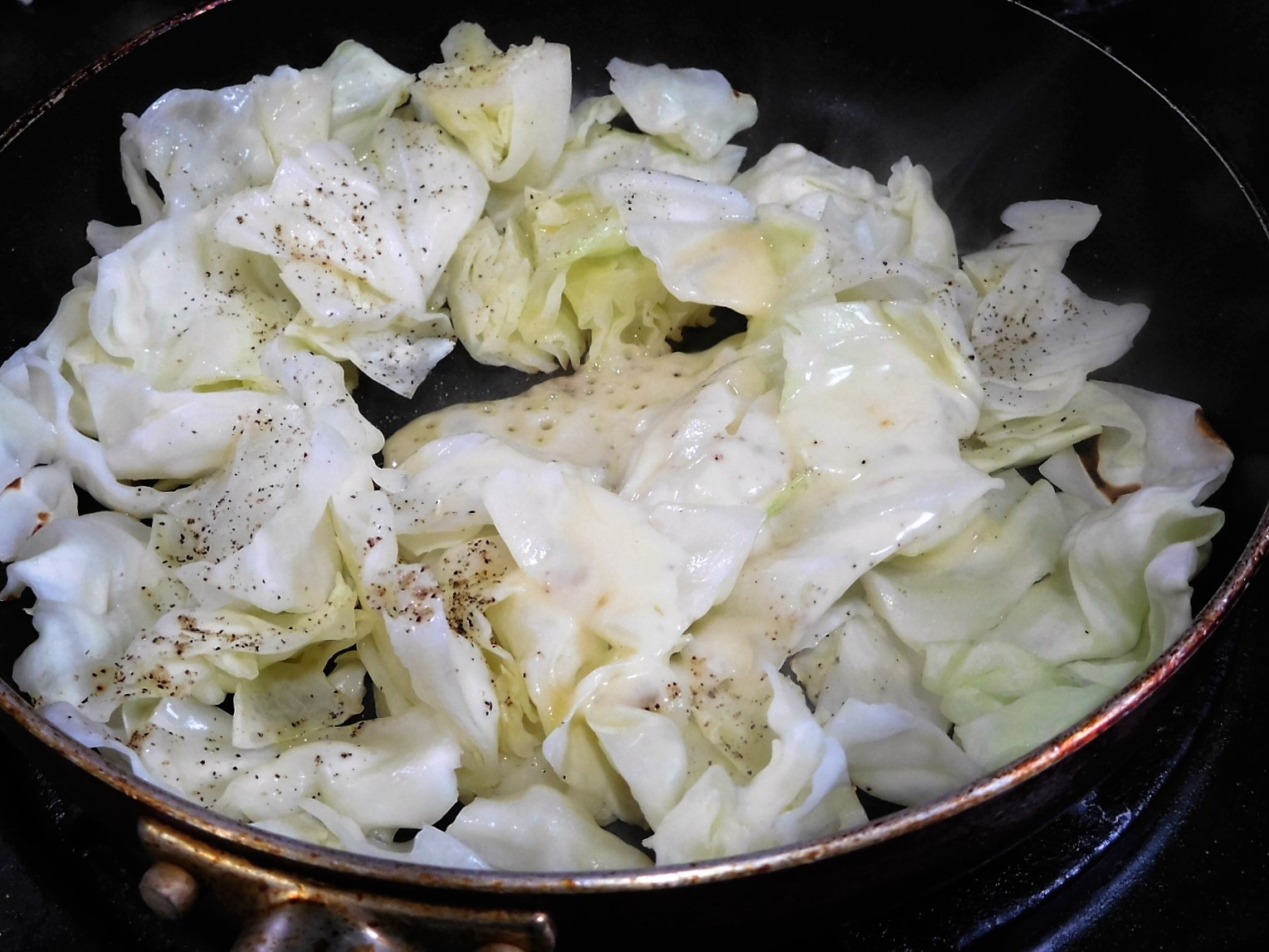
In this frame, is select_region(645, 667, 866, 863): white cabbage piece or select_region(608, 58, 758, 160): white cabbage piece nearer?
select_region(645, 667, 866, 863): white cabbage piece

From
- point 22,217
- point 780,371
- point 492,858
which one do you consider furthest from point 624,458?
point 22,217

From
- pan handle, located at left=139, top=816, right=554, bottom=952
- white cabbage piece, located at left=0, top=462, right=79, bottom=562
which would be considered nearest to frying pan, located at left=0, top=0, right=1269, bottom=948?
pan handle, located at left=139, top=816, right=554, bottom=952

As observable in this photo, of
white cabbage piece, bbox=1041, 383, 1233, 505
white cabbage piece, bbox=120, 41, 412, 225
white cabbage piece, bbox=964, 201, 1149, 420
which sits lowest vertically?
white cabbage piece, bbox=1041, 383, 1233, 505

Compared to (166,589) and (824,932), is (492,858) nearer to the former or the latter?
(824,932)

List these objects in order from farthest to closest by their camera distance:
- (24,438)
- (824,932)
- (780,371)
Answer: (780,371) < (24,438) < (824,932)

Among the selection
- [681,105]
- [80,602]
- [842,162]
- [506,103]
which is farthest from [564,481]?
[842,162]

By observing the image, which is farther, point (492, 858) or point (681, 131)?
point (681, 131)

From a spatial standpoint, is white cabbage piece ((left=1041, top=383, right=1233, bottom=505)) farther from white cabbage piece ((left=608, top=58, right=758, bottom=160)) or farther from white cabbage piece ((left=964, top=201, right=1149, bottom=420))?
white cabbage piece ((left=608, top=58, right=758, bottom=160))

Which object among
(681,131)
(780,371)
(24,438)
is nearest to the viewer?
Result: (24,438)
